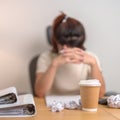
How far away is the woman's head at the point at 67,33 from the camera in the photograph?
174 cm

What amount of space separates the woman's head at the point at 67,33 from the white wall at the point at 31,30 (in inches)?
9.4

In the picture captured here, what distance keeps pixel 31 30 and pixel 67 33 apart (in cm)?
42

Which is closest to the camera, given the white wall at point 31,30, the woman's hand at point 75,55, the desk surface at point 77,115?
the desk surface at point 77,115

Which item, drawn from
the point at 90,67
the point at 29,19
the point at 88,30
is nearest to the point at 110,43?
the point at 88,30

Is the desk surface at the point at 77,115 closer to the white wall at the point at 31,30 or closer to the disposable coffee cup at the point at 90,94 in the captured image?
the disposable coffee cup at the point at 90,94

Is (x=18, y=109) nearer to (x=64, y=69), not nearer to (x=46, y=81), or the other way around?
(x=46, y=81)

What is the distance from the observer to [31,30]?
6.66ft

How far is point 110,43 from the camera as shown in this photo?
214cm

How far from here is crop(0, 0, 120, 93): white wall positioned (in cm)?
201

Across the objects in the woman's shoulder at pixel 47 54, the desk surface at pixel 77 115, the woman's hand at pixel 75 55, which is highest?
the woman's hand at pixel 75 55

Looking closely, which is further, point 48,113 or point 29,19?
point 29,19

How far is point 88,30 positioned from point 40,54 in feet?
1.49

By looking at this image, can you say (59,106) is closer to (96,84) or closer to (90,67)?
(96,84)

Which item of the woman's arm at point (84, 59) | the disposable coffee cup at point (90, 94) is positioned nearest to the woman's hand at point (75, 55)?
the woman's arm at point (84, 59)
